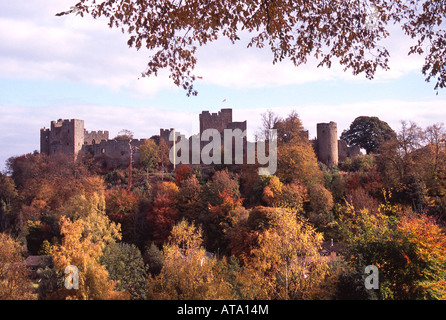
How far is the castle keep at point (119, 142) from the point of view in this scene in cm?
3862

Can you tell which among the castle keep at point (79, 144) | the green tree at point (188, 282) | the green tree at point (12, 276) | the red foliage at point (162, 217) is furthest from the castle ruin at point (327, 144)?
the green tree at point (12, 276)

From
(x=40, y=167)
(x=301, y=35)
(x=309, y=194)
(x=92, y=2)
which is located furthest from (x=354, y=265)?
(x=40, y=167)

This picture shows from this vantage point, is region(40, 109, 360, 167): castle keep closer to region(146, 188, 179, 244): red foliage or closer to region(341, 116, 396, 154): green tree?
region(341, 116, 396, 154): green tree

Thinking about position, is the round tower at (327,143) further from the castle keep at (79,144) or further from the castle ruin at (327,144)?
the castle keep at (79,144)

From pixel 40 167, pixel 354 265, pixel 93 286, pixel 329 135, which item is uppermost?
pixel 329 135

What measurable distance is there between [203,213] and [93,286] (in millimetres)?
11223

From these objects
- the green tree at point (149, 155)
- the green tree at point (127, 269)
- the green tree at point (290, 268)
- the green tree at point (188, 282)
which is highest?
the green tree at point (149, 155)

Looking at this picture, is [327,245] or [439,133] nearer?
[327,245]

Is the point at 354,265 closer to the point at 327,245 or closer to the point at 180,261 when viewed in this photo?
the point at 180,261

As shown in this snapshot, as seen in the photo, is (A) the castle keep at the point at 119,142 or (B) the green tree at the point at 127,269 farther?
(A) the castle keep at the point at 119,142

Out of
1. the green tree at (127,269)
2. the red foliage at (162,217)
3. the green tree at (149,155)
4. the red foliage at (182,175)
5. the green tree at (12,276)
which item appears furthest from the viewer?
the green tree at (149,155)

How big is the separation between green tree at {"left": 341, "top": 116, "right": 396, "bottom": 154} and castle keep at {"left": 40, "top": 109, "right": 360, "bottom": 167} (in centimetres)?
607
